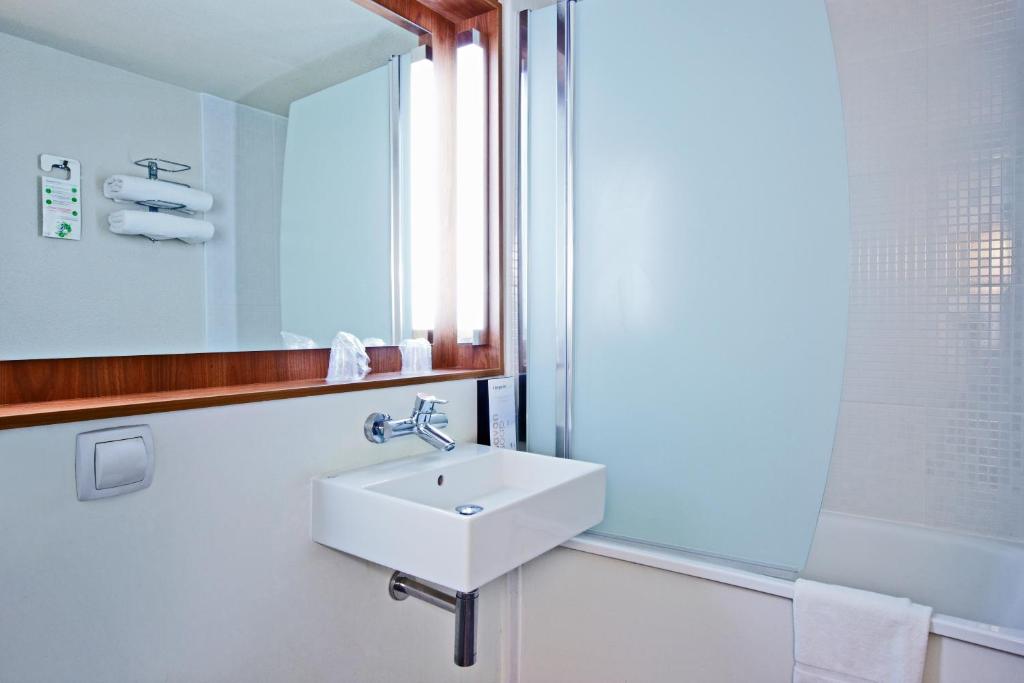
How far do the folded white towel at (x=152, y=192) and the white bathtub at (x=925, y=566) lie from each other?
147 centimetres

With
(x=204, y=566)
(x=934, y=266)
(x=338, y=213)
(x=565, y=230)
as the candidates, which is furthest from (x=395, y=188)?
(x=934, y=266)

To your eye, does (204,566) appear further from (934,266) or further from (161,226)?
(934,266)

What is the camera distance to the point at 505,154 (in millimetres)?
1867

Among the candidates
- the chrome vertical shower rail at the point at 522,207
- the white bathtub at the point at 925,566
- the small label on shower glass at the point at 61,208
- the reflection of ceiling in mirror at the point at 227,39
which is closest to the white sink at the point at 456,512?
the chrome vertical shower rail at the point at 522,207

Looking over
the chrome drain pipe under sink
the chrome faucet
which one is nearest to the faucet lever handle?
the chrome faucet

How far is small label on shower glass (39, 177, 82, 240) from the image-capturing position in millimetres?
1047

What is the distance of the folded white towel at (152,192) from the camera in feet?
3.70

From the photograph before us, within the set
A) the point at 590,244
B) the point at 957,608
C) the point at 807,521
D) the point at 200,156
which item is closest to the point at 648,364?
the point at 590,244

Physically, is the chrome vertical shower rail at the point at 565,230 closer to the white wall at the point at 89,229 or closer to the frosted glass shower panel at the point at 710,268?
the frosted glass shower panel at the point at 710,268

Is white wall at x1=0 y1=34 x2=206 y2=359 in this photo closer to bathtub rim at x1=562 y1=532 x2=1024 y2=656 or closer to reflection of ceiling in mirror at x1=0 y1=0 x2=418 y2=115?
reflection of ceiling in mirror at x1=0 y1=0 x2=418 y2=115

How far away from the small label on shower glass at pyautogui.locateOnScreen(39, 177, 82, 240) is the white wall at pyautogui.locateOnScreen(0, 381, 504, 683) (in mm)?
349

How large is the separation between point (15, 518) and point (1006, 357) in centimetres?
169

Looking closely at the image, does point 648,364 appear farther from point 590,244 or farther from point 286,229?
point 286,229

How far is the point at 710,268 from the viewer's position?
153cm
